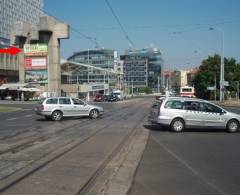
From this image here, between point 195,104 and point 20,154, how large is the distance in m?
10.2

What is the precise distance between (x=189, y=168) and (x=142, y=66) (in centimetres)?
15314


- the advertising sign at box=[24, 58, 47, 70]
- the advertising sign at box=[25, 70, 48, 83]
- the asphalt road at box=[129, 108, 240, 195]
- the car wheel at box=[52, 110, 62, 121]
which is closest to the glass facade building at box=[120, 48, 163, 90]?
the advertising sign at box=[25, 70, 48, 83]

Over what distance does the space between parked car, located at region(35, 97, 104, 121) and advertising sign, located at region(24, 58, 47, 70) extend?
45.6 m

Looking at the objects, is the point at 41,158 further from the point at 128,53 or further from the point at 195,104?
the point at 128,53

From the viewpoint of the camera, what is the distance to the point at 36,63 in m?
74.3

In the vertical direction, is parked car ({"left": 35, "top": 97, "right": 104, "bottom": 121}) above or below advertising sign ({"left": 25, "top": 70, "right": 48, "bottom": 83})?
below

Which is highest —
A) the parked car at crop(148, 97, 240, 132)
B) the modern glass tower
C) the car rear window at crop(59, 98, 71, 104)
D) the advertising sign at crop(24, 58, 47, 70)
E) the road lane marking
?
the modern glass tower

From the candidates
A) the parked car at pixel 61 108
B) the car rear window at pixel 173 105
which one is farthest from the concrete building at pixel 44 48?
the car rear window at pixel 173 105

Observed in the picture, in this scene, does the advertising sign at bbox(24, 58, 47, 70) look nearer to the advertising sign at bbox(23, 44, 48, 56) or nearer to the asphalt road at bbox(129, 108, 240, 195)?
the advertising sign at bbox(23, 44, 48, 56)

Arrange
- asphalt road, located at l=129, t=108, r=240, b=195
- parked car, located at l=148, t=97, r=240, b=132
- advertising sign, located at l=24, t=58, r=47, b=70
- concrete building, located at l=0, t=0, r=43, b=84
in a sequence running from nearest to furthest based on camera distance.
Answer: asphalt road, located at l=129, t=108, r=240, b=195
parked car, located at l=148, t=97, r=240, b=132
advertising sign, located at l=24, t=58, r=47, b=70
concrete building, located at l=0, t=0, r=43, b=84

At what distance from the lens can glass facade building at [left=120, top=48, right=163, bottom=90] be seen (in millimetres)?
162875

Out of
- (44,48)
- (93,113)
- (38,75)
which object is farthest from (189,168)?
(38,75)

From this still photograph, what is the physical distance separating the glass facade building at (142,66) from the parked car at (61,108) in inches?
5188

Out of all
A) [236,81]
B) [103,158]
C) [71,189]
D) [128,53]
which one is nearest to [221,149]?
[103,158]
